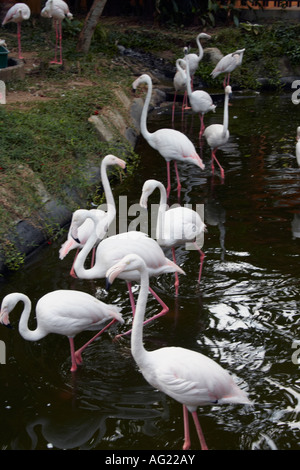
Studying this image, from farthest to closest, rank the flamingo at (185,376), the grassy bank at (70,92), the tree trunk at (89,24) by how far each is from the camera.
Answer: the tree trunk at (89,24), the grassy bank at (70,92), the flamingo at (185,376)

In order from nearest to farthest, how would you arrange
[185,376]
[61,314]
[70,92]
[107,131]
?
[185,376] < [61,314] < [107,131] < [70,92]

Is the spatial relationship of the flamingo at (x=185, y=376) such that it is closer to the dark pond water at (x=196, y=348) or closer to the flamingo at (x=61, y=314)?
the dark pond water at (x=196, y=348)

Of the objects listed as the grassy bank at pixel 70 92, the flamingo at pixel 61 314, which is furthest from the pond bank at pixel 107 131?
the flamingo at pixel 61 314

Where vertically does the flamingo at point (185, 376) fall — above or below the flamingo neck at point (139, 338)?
below

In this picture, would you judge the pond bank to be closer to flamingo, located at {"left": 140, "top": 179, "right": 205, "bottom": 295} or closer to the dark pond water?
the dark pond water

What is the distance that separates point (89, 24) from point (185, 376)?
10.6 metres

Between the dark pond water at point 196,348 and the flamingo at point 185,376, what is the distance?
253 millimetres

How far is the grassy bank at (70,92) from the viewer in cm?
643

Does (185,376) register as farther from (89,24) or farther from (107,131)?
(89,24)

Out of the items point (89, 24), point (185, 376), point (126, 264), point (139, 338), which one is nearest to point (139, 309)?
point (139, 338)

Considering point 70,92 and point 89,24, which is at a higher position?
Answer: point 89,24

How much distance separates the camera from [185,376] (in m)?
3.30

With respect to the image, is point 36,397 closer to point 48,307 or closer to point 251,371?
point 48,307

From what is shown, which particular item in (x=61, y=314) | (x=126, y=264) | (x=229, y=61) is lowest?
(x=61, y=314)
